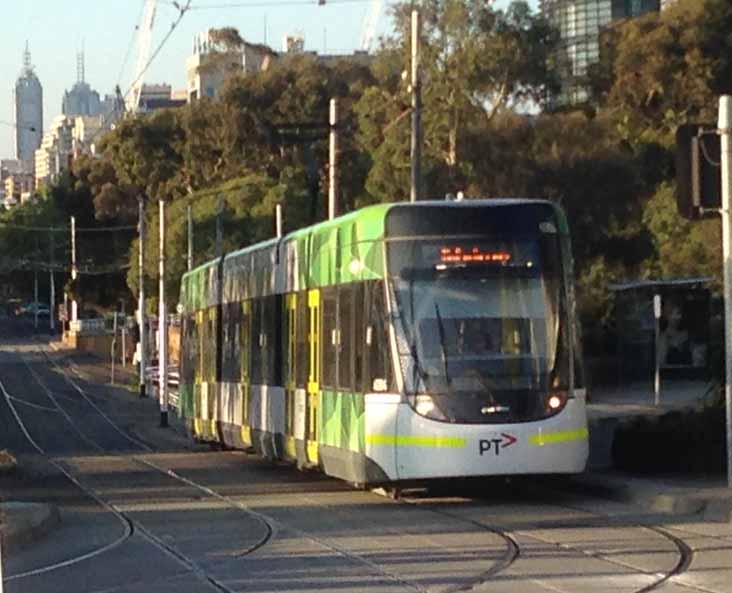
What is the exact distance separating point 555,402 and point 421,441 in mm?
1484

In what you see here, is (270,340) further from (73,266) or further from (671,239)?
(73,266)

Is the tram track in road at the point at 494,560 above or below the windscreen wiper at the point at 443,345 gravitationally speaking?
below

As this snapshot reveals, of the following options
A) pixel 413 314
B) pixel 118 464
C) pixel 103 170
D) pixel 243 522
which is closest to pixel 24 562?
pixel 243 522

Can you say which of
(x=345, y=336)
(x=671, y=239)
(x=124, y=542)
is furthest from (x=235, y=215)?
(x=124, y=542)

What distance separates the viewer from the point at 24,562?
641 inches

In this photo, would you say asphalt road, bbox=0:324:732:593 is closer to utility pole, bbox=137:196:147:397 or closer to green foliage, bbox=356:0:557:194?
green foliage, bbox=356:0:557:194

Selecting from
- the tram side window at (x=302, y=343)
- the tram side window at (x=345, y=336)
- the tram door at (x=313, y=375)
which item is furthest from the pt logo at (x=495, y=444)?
the tram side window at (x=302, y=343)

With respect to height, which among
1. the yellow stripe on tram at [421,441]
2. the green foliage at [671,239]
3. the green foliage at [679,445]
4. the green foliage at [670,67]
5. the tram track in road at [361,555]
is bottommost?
the tram track in road at [361,555]

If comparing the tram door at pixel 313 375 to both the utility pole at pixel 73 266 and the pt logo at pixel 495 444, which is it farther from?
the utility pole at pixel 73 266

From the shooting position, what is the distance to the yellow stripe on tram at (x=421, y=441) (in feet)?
63.2

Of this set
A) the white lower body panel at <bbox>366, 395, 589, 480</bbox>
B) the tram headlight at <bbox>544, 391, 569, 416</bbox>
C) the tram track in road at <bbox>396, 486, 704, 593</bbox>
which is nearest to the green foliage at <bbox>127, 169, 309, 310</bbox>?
the white lower body panel at <bbox>366, 395, 589, 480</bbox>

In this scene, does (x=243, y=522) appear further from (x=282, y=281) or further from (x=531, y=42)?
(x=531, y=42)

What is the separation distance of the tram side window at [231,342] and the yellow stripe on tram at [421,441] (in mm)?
9924

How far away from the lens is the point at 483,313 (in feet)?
64.2
